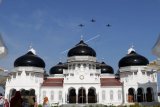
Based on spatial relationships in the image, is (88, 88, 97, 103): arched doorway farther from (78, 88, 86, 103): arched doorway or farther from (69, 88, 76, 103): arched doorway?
(69, 88, 76, 103): arched doorway

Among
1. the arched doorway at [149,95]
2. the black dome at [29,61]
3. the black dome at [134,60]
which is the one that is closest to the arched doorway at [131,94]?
the arched doorway at [149,95]

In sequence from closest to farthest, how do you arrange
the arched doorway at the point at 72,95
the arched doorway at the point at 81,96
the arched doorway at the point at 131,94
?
1. the arched doorway at the point at 131,94
2. the arched doorway at the point at 81,96
3. the arched doorway at the point at 72,95

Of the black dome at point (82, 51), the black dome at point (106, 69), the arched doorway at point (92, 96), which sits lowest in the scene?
the arched doorway at point (92, 96)

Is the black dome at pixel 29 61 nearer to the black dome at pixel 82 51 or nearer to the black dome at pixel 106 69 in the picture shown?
the black dome at pixel 82 51

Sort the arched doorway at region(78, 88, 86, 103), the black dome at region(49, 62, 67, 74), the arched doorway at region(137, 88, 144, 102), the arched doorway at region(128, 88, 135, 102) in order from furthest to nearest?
1. the black dome at region(49, 62, 67, 74)
2. the arched doorway at region(78, 88, 86, 103)
3. the arched doorway at region(137, 88, 144, 102)
4. the arched doorway at region(128, 88, 135, 102)

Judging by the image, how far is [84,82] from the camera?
178 feet

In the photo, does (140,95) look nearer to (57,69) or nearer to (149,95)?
(149,95)

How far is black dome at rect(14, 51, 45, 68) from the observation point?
5706cm

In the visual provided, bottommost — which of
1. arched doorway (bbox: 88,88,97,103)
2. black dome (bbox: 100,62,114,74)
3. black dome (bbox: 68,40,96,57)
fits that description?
arched doorway (bbox: 88,88,97,103)

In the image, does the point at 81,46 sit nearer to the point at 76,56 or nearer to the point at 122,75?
the point at 76,56

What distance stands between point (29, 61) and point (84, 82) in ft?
38.1

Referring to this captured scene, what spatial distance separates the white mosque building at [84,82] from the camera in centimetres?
5434

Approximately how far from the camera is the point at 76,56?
5788 cm

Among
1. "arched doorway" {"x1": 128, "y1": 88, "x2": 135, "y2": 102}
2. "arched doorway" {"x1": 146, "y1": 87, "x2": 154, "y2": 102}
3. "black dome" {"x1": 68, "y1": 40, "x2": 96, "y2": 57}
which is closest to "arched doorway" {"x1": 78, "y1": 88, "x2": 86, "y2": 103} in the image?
"black dome" {"x1": 68, "y1": 40, "x2": 96, "y2": 57}
